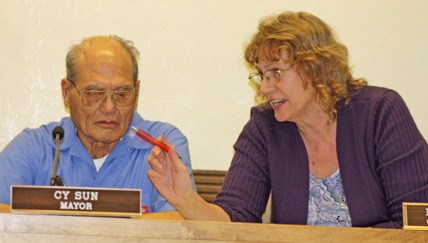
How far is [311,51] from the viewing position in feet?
7.91

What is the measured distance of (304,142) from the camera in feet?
8.27

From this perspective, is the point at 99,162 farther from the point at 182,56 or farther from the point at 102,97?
the point at 182,56

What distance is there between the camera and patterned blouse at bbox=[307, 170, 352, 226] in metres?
2.37

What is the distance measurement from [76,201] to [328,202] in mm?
979

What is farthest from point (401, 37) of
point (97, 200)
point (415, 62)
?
point (97, 200)

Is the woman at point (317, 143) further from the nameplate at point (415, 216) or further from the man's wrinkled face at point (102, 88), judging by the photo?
the nameplate at point (415, 216)

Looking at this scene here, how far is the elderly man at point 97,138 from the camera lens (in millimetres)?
2412

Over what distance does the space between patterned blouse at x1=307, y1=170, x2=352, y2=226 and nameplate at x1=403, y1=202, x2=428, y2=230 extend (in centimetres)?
64

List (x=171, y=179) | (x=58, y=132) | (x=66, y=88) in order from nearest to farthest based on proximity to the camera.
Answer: (x=171, y=179) → (x=58, y=132) → (x=66, y=88)

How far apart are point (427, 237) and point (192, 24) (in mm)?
1503

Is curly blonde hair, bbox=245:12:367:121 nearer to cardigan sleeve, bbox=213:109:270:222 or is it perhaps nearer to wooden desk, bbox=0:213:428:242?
cardigan sleeve, bbox=213:109:270:222

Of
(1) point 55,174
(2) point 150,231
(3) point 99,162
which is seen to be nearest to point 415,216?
(2) point 150,231

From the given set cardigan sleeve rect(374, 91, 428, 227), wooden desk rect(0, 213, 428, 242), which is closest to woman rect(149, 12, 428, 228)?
cardigan sleeve rect(374, 91, 428, 227)

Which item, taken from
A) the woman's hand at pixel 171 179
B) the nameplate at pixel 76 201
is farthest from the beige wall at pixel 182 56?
the nameplate at pixel 76 201
